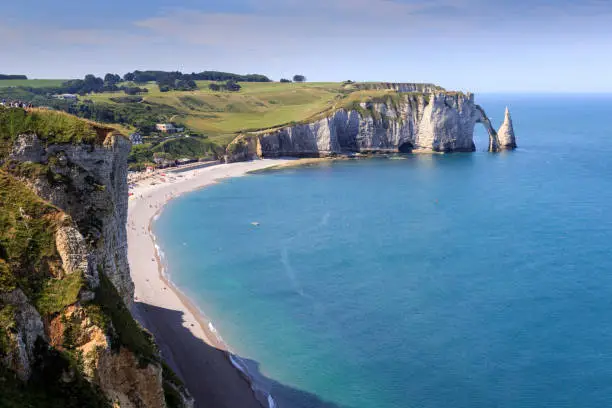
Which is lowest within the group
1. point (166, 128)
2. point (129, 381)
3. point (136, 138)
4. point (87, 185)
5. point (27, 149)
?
point (129, 381)

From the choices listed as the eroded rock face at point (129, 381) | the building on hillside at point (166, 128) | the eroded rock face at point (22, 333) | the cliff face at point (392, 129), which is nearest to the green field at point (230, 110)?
the building on hillside at point (166, 128)

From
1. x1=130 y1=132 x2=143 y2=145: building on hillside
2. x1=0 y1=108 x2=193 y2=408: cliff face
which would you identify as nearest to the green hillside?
x1=130 y1=132 x2=143 y2=145: building on hillside

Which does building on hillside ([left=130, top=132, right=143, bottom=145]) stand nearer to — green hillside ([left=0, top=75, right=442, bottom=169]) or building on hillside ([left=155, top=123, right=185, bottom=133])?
green hillside ([left=0, top=75, right=442, bottom=169])

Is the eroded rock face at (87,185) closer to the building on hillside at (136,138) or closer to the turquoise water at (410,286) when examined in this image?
the turquoise water at (410,286)

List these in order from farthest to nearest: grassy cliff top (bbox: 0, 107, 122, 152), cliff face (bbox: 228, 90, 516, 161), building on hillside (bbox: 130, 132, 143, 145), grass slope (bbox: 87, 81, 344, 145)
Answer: grass slope (bbox: 87, 81, 344, 145) → cliff face (bbox: 228, 90, 516, 161) → building on hillside (bbox: 130, 132, 143, 145) → grassy cliff top (bbox: 0, 107, 122, 152)

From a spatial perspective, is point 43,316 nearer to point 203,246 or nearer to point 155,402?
point 155,402

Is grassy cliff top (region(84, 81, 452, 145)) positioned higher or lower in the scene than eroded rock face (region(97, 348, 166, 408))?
higher

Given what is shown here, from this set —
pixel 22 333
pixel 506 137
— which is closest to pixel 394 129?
pixel 506 137

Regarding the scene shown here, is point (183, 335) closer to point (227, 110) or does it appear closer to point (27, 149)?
point (27, 149)
